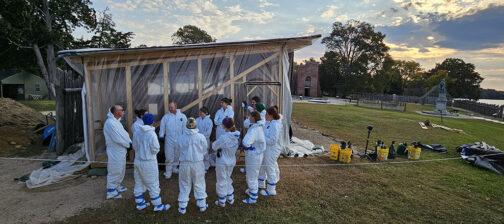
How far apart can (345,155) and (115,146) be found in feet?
19.3

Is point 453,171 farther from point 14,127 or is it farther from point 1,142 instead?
point 14,127

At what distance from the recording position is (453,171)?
6.41 meters

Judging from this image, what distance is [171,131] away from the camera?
530 centimetres

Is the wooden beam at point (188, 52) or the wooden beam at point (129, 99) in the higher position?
the wooden beam at point (188, 52)

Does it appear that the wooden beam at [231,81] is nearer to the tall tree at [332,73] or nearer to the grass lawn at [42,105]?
the grass lawn at [42,105]

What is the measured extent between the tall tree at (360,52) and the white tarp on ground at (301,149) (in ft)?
137

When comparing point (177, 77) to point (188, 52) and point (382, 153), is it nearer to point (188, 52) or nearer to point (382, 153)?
point (188, 52)

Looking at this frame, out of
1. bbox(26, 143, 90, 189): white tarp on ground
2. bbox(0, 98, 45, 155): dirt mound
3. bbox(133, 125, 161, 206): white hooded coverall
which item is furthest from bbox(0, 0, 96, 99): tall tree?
bbox(133, 125, 161, 206): white hooded coverall

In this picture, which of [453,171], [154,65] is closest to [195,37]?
[154,65]

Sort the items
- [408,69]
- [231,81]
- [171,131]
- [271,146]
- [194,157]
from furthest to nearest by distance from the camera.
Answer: [408,69]
[231,81]
[171,131]
[271,146]
[194,157]

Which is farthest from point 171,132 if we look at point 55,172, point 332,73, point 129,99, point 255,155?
point 332,73

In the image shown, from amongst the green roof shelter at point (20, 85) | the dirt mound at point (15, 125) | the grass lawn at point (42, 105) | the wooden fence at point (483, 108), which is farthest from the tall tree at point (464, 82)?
the green roof shelter at point (20, 85)

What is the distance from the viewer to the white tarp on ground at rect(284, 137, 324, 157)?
Answer: 24.3ft

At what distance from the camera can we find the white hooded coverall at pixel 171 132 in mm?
Result: 5273
